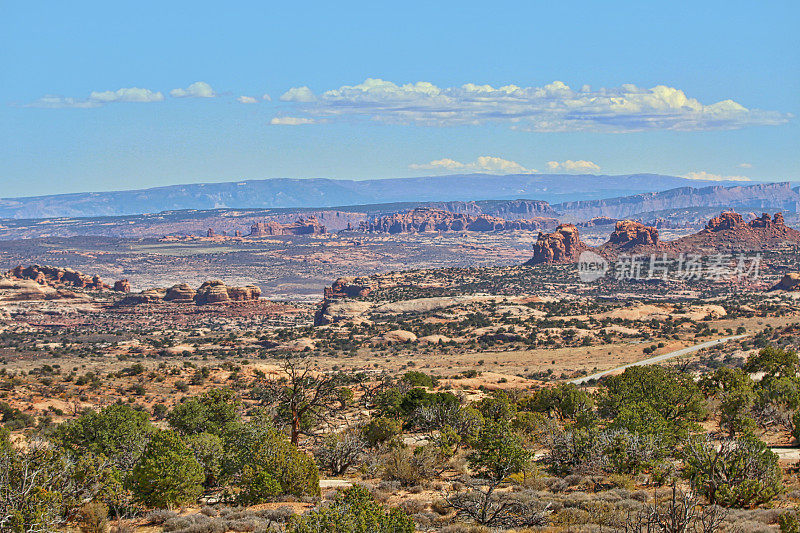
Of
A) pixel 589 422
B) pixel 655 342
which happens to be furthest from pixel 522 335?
pixel 589 422

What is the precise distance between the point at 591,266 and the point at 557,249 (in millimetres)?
14277

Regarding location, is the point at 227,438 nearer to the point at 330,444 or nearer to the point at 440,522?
the point at 330,444

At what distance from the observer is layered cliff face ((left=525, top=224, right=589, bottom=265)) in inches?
6781

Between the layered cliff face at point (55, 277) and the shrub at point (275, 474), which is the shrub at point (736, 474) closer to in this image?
the shrub at point (275, 474)

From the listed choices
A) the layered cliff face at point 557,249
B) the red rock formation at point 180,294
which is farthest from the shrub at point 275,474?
the layered cliff face at point 557,249

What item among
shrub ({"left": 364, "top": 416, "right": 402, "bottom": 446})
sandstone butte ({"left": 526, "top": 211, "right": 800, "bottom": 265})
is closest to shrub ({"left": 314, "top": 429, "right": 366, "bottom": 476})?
shrub ({"left": 364, "top": 416, "right": 402, "bottom": 446})

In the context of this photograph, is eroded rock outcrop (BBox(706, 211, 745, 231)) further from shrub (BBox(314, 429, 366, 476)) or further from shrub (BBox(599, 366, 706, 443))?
shrub (BBox(314, 429, 366, 476))

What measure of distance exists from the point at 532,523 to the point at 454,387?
106 feet

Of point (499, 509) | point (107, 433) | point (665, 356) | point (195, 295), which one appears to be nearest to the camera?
point (499, 509)

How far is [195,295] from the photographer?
12650 centimetres

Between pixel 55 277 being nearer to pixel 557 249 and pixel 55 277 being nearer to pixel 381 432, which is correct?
pixel 557 249

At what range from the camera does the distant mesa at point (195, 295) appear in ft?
406

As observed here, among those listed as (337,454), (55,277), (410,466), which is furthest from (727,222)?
(410,466)

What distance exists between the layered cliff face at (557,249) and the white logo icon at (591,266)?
338 centimetres
